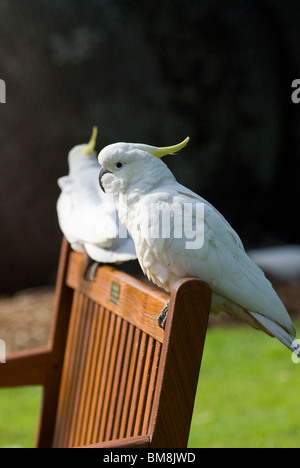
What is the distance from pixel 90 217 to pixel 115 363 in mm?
549

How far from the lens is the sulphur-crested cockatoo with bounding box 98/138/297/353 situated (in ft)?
3.82

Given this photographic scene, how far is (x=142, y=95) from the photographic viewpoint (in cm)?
460

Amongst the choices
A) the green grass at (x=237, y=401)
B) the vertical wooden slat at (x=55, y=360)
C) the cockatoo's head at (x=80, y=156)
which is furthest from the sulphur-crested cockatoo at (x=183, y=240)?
the green grass at (x=237, y=401)

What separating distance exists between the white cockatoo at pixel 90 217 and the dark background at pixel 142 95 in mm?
2252

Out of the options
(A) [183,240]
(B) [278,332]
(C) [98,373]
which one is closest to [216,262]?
(A) [183,240]

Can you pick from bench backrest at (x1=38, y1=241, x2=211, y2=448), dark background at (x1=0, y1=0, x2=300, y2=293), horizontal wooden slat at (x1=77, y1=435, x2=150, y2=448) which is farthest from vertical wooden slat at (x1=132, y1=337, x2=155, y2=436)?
dark background at (x1=0, y1=0, x2=300, y2=293)

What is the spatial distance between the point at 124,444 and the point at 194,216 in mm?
459

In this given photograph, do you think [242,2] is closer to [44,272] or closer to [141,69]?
[141,69]

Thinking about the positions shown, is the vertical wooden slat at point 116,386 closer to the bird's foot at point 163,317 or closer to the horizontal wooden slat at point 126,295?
the horizontal wooden slat at point 126,295

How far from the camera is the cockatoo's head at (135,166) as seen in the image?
4.01ft

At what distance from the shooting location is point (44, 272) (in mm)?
4738

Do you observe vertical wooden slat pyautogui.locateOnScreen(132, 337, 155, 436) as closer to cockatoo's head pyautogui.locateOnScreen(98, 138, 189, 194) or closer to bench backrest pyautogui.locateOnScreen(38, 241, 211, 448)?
bench backrest pyautogui.locateOnScreen(38, 241, 211, 448)

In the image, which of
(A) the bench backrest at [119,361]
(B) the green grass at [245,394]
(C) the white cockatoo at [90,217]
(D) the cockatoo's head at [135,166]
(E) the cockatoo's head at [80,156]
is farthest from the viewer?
(B) the green grass at [245,394]

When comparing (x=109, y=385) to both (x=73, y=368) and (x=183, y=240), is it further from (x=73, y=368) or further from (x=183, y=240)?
(x=183, y=240)
